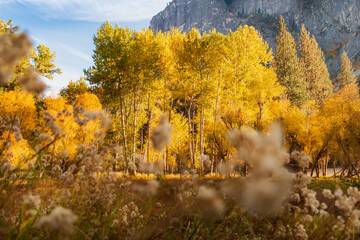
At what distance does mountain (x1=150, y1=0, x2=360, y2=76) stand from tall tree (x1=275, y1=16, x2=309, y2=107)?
6973 cm

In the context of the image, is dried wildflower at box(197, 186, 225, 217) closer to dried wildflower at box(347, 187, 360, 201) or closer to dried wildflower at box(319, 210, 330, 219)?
dried wildflower at box(319, 210, 330, 219)

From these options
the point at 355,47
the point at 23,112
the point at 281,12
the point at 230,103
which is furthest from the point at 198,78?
the point at 281,12

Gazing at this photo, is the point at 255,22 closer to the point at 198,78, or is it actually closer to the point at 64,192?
the point at 198,78

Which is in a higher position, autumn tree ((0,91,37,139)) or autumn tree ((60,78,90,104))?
autumn tree ((60,78,90,104))

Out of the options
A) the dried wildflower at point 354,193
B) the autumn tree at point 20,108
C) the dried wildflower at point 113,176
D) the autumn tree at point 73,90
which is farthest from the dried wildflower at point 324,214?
the autumn tree at point 73,90

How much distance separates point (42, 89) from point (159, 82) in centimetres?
1794

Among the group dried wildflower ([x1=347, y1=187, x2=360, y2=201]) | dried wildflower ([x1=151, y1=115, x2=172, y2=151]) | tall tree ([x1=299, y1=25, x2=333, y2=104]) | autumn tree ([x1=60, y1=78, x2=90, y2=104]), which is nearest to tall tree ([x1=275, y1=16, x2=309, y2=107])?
tall tree ([x1=299, y1=25, x2=333, y2=104])

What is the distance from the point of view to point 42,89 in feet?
4.96

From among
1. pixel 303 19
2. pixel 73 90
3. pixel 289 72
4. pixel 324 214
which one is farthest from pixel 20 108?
pixel 303 19

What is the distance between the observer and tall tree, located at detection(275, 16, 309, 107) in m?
34.5

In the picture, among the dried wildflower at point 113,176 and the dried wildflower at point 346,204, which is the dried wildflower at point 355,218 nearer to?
the dried wildflower at point 346,204

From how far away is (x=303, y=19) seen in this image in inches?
5034

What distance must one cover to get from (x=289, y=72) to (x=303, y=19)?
119 metres

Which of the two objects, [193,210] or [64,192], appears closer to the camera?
[193,210]
